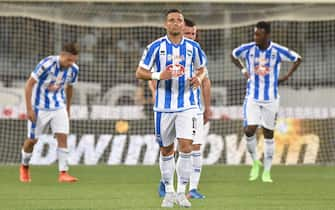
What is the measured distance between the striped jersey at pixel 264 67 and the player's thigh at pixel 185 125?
456cm

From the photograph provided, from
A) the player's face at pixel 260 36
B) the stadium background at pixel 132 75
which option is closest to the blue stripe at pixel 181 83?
the player's face at pixel 260 36

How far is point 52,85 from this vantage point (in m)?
13.8

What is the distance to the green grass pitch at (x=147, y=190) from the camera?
31.4 ft

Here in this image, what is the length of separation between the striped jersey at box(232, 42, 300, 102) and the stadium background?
3.93 m

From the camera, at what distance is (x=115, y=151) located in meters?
18.6

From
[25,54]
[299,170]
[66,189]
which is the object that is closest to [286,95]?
[299,170]

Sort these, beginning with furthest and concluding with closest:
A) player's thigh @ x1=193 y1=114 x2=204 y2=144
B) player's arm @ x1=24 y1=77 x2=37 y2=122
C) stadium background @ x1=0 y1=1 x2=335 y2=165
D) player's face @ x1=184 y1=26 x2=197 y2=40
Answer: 1. stadium background @ x1=0 y1=1 x2=335 y2=165
2. player's arm @ x1=24 y1=77 x2=37 y2=122
3. player's thigh @ x1=193 y1=114 x2=204 y2=144
4. player's face @ x1=184 y1=26 x2=197 y2=40

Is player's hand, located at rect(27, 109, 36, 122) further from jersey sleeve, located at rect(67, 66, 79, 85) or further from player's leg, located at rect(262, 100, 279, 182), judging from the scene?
player's leg, located at rect(262, 100, 279, 182)

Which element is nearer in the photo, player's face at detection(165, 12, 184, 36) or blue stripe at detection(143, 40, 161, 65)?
player's face at detection(165, 12, 184, 36)

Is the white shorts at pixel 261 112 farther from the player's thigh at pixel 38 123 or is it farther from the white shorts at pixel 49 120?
the player's thigh at pixel 38 123

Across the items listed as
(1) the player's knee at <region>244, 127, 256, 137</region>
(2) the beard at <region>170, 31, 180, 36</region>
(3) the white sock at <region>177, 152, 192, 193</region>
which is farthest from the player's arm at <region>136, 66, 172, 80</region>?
(1) the player's knee at <region>244, 127, 256, 137</region>

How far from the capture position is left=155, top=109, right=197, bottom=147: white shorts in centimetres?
962

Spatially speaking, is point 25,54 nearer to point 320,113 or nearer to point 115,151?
point 115,151

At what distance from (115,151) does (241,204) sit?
29.8 ft
